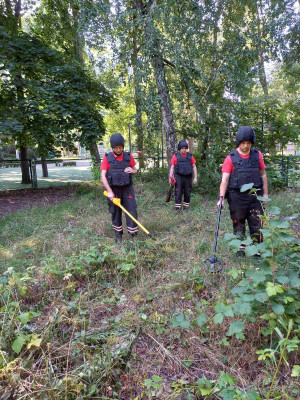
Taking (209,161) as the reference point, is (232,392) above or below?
below

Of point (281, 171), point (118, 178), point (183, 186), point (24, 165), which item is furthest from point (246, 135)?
point (24, 165)

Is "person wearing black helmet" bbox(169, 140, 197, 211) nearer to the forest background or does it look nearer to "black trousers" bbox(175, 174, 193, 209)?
"black trousers" bbox(175, 174, 193, 209)

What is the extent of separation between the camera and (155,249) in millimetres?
4105

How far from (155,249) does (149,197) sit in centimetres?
375

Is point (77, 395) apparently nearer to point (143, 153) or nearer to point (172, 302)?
point (172, 302)

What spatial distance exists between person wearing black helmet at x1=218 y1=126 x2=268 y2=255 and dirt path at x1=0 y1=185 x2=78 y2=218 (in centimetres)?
580

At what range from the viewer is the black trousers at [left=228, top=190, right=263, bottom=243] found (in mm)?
3694

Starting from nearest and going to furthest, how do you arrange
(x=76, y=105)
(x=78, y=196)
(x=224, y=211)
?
(x=224, y=211), (x=76, y=105), (x=78, y=196)

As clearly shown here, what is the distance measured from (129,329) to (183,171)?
14.9 feet

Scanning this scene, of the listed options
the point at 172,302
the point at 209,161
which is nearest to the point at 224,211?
the point at 209,161

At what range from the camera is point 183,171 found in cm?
649

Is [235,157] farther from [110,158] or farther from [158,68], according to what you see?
[158,68]

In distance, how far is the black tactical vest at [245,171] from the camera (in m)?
3.65

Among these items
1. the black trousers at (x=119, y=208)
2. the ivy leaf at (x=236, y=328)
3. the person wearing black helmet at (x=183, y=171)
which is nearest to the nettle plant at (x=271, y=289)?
the ivy leaf at (x=236, y=328)
